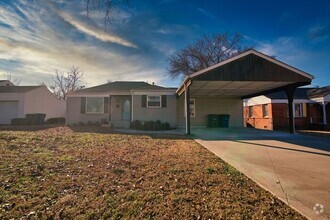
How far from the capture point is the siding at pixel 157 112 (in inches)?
587

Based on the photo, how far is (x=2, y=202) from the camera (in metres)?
2.85

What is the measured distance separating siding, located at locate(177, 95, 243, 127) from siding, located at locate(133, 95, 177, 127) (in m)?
1.36

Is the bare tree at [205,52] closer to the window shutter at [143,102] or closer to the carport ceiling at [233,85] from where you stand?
the window shutter at [143,102]

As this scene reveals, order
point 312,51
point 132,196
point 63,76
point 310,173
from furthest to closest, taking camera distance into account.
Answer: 1. point 63,76
2. point 312,51
3. point 310,173
4. point 132,196

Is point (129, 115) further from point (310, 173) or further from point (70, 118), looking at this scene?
point (310, 173)

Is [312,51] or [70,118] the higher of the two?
[312,51]

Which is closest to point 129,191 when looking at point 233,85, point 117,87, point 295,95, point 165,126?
point 233,85

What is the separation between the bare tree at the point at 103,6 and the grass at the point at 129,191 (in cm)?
335

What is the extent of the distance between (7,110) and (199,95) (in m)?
19.8

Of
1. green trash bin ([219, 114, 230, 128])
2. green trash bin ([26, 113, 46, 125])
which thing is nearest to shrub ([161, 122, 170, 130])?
green trash bin ([219, 114, 230, 128])

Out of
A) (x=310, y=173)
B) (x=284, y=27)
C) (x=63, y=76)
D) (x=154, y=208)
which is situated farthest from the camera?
(x=63, y=76)

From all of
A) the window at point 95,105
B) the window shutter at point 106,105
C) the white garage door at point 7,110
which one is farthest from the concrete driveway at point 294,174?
the white garage door at point 7,110

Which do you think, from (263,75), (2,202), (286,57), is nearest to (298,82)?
(263,75)

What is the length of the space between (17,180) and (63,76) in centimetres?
3998
